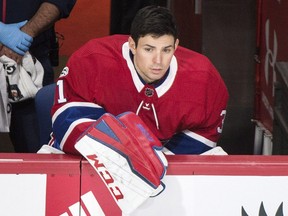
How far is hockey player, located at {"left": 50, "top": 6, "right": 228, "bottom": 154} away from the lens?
10.9 ft

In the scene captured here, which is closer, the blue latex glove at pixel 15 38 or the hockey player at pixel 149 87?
the hockey player at pixel 149 87

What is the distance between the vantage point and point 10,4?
4.14 meters

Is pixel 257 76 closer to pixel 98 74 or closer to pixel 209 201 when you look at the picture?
pixel 98 74

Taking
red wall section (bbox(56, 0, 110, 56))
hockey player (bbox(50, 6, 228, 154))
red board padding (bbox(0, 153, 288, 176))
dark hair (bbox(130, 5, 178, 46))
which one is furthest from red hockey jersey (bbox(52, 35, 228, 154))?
red wall section (bbox(56, 0, 110, 56))

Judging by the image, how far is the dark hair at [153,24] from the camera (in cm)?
330

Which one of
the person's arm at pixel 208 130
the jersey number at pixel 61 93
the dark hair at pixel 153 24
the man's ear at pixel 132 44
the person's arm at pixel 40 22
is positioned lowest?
the person's arm at pixel 208 130

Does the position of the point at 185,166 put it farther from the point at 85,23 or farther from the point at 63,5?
the point at 85,23

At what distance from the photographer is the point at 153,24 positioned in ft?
10.9

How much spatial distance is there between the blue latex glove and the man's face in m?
0.88

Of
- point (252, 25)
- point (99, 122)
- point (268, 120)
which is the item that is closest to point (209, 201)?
point (99, 122)

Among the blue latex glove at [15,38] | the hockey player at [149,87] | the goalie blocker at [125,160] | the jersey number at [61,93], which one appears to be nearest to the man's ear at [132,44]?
the hockey player at [149,87]

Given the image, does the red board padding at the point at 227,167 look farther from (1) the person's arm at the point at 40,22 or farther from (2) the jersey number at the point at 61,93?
(1) the person's arm at the point at 40,22

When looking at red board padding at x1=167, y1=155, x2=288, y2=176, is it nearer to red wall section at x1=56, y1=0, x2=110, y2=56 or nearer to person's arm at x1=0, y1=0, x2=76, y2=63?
person's arm at x1=0, y1=0, x2=76, y2=63

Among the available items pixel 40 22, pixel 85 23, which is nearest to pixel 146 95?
pixel 40 22
